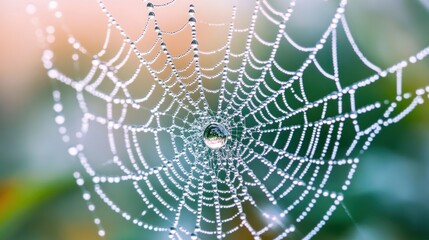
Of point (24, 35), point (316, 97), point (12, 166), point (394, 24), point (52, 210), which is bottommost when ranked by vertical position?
point (52, 210)

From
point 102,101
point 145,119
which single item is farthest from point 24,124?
point 145,119

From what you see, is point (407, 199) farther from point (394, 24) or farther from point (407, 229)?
point (394, 24)

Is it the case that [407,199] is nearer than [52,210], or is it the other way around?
[52,210]

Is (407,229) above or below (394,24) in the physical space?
below

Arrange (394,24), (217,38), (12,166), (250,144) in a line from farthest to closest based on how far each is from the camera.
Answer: (394,24), (217,38), (12,166), (250,144)

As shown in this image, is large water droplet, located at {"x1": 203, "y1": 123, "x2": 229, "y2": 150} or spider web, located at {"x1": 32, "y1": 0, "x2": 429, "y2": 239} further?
spider web, located at {"x1": 32, "y1": 0, "x2": 429, "y2": 239}

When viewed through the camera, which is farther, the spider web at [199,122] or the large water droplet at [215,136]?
the spider web at [199,122]

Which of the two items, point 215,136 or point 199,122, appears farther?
point 199,122

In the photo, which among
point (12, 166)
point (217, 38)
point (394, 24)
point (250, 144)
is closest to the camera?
point (250, 144)
